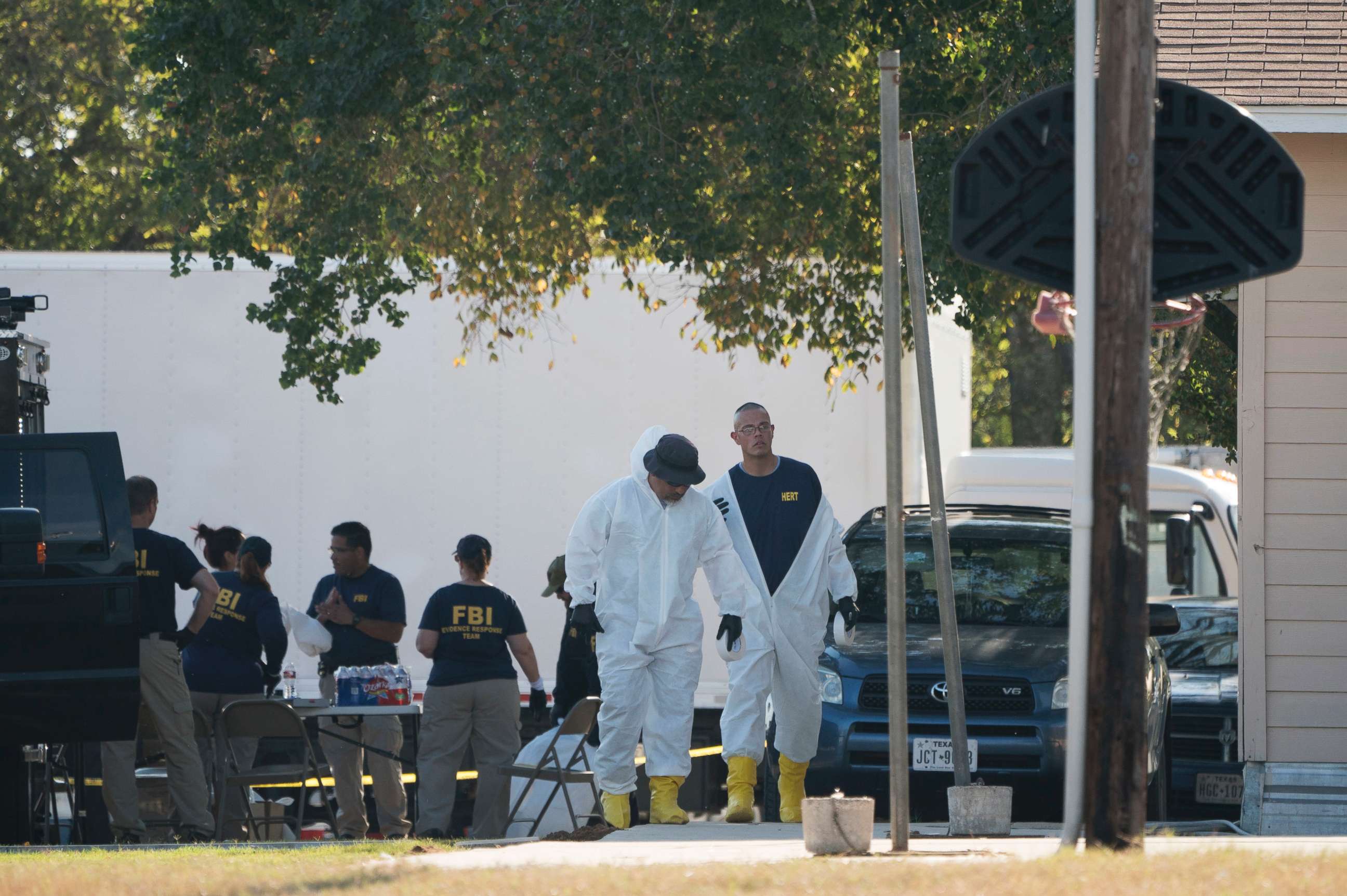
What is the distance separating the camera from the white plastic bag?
11.3 meters

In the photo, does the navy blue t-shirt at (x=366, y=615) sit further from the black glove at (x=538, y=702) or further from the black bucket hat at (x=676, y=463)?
the black bucket hat at (x=676, y=463)

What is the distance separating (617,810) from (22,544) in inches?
118

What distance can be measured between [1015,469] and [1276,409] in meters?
6.88

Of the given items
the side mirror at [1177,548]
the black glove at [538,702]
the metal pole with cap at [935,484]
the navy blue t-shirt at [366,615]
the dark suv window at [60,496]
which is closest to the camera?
the metal pole with cap at [935,484]

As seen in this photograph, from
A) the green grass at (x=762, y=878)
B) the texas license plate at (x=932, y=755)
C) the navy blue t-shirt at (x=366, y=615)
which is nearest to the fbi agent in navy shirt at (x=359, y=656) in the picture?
the navy blue t-shirt at (x=366, y=615)

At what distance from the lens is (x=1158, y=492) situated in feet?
52.9

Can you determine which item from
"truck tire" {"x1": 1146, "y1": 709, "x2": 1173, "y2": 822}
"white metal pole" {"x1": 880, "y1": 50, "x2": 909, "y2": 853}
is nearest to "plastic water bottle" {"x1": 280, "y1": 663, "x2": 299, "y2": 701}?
"truck tire" {"x1": 1146, "y1": 709, "x2": 1173, "y2": 822}

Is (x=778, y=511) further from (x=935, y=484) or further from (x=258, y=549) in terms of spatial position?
(x=258, y=549)

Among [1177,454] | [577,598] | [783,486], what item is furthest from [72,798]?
[1177,454]

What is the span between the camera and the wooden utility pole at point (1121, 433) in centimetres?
625

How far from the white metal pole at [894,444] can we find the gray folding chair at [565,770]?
3575 millimetres

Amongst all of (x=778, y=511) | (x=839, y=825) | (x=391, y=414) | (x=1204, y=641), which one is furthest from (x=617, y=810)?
(x=391, y=414)

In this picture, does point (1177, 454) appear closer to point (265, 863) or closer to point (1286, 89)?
point (1286, 89)

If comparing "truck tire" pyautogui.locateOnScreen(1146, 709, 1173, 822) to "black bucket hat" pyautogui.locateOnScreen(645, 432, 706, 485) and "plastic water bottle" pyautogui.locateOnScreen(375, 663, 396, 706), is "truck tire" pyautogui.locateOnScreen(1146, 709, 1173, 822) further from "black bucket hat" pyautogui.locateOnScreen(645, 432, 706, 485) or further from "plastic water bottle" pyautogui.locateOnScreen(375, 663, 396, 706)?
"plastic water bottle" pyautogui.locateOnScreen(375, 663, 396, 706)
